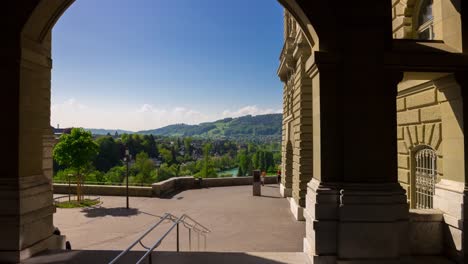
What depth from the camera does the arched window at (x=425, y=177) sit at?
791 cm

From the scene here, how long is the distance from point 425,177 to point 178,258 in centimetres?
700

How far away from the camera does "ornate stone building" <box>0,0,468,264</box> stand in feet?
19.0

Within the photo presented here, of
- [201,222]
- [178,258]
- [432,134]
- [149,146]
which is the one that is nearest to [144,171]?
[201,222]

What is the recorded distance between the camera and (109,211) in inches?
659

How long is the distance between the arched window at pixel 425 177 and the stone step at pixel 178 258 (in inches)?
171

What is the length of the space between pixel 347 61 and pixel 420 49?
1666 mm

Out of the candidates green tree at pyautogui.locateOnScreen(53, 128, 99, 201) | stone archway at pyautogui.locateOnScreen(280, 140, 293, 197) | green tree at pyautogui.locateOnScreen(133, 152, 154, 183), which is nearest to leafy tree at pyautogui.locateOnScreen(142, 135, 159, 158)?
green tree at pyautogui.locateOnScreen(133, 152, 154, 183)

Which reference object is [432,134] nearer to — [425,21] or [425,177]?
[425,177]

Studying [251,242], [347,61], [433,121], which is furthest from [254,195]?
[347,61]

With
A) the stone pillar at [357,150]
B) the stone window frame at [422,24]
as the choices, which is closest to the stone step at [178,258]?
the stone pillar at [357,150]

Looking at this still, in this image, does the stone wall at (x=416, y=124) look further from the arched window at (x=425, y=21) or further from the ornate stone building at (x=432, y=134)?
the arched window at (x=425, y=21)

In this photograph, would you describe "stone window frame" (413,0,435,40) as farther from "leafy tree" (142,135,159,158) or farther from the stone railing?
"leafy tree" (142,135,159,158)

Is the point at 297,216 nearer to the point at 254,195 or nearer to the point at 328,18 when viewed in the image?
the point at 254,195

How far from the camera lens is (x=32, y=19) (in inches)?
258
